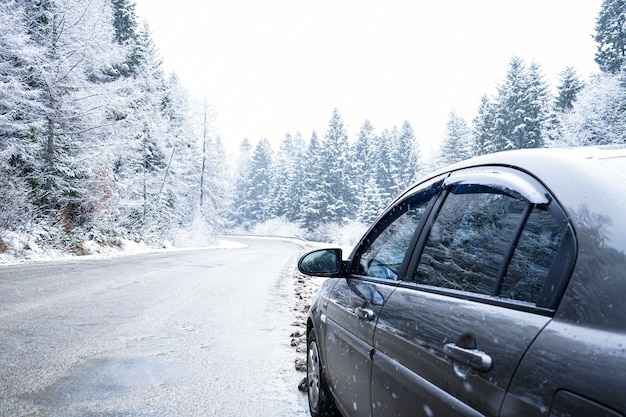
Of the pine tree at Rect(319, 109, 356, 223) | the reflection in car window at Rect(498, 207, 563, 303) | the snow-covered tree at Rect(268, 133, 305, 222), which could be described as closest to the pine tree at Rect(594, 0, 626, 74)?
the pine tree at Rect(319, 109, 356, 223)

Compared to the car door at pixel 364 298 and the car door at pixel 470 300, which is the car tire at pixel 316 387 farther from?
the car door at pixel 470 300

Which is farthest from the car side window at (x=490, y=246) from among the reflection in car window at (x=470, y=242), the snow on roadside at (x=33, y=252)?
the snow on roadside at (x=33, y=252)

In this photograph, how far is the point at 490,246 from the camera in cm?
163

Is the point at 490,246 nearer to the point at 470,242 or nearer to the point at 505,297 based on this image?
the point at 470,242

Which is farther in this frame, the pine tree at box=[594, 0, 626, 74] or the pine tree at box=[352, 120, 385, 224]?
the pine tree at box=[352, 120, 385, 224]

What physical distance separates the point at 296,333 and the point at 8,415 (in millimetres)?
3463

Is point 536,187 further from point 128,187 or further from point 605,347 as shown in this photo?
point 128,187

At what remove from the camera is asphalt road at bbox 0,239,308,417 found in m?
3.64

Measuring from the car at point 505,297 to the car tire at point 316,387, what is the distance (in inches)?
29.9

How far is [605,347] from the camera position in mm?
999

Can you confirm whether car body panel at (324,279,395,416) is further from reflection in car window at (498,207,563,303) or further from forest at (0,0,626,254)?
forest at (0,0,626,254)

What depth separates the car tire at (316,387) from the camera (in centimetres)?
319

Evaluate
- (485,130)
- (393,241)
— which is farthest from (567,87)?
(393,241)

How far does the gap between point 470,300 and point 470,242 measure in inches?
12.1
